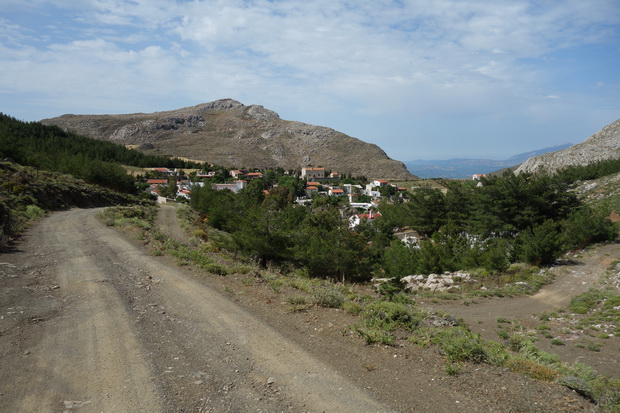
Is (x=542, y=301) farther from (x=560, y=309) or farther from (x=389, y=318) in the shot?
(x=389, y=318)

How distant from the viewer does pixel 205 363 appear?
5188mm

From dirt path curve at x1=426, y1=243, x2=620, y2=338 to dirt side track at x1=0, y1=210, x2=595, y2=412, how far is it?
890 cm

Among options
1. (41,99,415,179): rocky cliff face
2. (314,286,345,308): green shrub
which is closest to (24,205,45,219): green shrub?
(314,286,345,308): green shrub

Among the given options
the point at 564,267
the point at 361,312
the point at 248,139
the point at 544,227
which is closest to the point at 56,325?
the point at 361,312

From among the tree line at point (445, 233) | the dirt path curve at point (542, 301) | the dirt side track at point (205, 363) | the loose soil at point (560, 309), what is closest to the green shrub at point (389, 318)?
the dirt side track at point (205, 363)

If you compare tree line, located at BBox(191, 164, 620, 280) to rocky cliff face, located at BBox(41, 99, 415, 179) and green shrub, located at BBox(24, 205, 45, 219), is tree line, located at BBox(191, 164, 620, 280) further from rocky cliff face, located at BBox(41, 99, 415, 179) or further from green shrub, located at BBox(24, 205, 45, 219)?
rocky cliff face, located at BBox(41, 99, 415, 179)

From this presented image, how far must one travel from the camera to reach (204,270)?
10484 millimetres

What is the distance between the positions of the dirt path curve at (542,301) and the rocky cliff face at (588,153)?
215 feet

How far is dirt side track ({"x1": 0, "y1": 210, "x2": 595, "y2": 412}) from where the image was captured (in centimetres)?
432

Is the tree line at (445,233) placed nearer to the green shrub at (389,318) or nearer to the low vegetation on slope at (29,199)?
the low vegetation on slope at (29,199)

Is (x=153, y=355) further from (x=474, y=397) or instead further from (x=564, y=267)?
(x=564, y=267)

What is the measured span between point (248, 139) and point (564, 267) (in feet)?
574

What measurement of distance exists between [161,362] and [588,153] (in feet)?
345

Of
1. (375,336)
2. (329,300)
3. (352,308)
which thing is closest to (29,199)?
(329,300)
